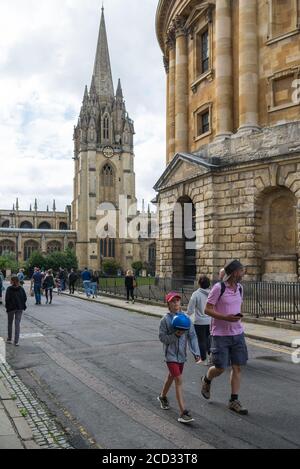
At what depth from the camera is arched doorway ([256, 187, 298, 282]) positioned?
20016 mm

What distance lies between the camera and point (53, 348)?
10945 millimetres

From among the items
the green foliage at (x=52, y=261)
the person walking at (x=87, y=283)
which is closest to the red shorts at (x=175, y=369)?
the person walking at (x=87, y=283)

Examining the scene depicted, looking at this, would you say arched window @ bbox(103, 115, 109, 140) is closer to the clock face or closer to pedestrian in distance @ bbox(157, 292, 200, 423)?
the clock face

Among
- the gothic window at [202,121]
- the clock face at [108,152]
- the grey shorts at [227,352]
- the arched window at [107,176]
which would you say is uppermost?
the clock face at [108,152]

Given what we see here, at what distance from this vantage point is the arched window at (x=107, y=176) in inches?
3521

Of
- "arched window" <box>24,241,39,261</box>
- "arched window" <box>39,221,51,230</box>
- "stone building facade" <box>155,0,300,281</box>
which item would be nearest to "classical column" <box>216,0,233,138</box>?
"stone building facade" <box>155,0,300,281</box>

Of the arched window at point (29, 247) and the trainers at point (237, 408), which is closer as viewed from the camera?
the trainers at point (237, 408)

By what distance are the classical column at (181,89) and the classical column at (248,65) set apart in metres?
5.66

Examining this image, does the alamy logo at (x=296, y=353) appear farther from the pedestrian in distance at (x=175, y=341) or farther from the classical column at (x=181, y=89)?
the classical column at (x=181, y=89)

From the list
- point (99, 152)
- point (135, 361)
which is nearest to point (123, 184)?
point (99, 152)

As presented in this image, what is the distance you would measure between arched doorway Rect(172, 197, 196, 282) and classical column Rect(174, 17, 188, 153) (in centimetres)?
359

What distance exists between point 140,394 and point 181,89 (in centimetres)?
2305

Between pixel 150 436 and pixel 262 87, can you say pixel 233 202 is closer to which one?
pixel 262 87

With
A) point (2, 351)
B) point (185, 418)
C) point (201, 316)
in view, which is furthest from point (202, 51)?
point (185, 418)
